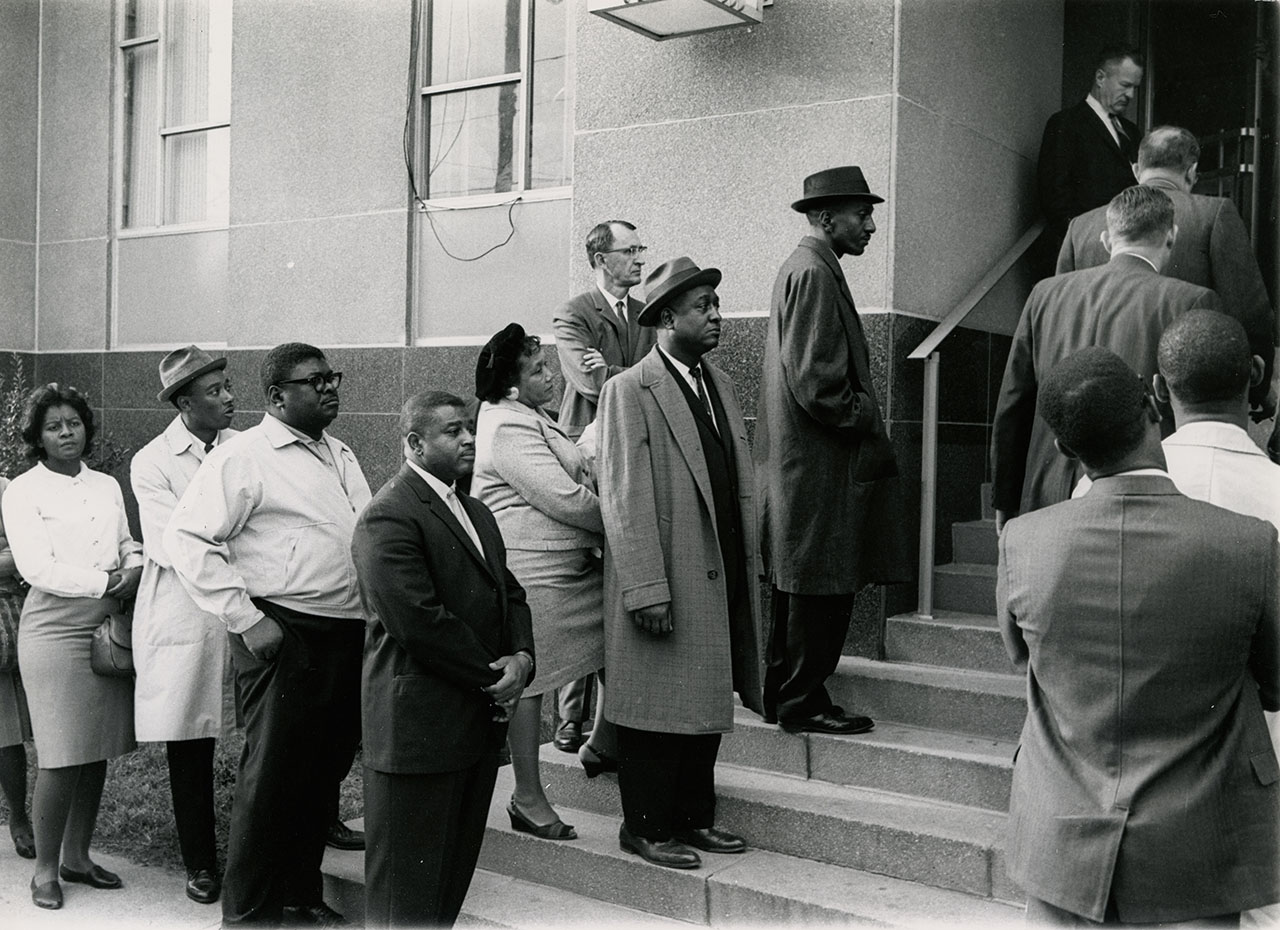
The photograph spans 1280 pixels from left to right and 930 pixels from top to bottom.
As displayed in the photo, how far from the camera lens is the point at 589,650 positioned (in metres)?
4.83

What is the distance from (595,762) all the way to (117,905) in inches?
72.0

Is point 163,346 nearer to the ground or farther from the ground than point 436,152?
nearer to the ground

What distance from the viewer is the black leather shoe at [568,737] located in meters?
5.51

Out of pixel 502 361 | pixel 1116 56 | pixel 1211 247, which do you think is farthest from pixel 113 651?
pixel 1116 56

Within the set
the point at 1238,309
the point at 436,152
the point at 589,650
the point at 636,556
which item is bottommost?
the point at 589,650

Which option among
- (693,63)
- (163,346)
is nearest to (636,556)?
(693,63)

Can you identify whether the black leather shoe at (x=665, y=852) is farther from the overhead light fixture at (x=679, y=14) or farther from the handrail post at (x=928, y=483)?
the overhead light fixture at (x=679, y=14)

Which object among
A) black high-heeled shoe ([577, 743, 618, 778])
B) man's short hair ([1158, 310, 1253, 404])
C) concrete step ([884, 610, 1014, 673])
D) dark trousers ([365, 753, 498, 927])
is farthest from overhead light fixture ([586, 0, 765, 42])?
dark trousers ([365, 753, 498, 927])

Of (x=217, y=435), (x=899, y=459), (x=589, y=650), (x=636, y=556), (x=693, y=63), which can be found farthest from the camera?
(x=693, y=63)

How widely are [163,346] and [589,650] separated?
6.20 m

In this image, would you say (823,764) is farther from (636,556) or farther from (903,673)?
(636,556)

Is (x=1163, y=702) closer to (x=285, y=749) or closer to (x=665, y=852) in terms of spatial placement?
(x=665, y=852)

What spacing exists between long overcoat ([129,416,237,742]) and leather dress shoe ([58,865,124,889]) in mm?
627

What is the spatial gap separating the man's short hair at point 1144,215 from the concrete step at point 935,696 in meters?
1.75
